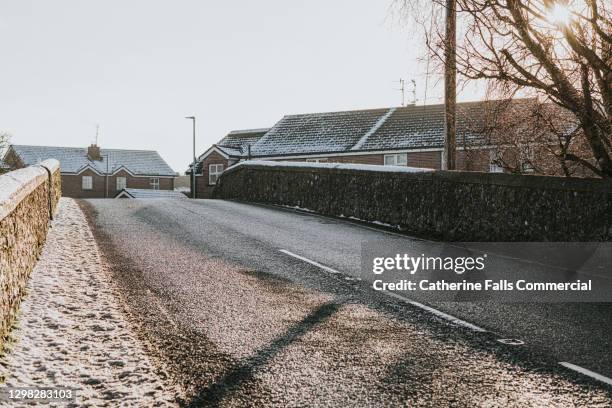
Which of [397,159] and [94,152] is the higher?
[94,152]

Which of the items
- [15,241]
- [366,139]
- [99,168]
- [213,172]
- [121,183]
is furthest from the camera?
[121,183]

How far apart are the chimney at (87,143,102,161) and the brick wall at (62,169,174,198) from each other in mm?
3260

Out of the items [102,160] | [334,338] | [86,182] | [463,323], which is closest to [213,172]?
[86,182]

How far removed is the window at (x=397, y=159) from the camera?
37.7m

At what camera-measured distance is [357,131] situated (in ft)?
136

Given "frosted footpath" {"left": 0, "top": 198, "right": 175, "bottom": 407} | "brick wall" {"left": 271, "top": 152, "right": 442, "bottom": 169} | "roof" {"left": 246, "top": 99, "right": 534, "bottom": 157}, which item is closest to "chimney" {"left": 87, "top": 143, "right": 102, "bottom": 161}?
"roof" {"left": 246, "top": 99, "right": 534, "bottom": 157}

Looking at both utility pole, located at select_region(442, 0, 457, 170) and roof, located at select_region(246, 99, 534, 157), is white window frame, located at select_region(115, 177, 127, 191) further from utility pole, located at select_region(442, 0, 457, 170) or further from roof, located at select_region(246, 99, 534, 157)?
utility pole, located at select_region(442, 0, 457, 170)

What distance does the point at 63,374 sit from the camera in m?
4.84

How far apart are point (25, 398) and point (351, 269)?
610 cm

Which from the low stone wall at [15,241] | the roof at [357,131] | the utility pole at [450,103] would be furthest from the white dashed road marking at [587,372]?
the roof at [357,131]

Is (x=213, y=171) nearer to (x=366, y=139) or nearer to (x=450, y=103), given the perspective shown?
(x=366, y=139)

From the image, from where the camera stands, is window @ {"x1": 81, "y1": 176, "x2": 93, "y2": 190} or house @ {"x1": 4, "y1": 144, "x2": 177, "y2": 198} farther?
window @ {"x1": 81, "y1": 176, "x2": 93, "y2": 190}

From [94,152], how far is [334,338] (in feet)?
257

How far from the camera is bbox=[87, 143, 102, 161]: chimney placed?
78.7 meters
